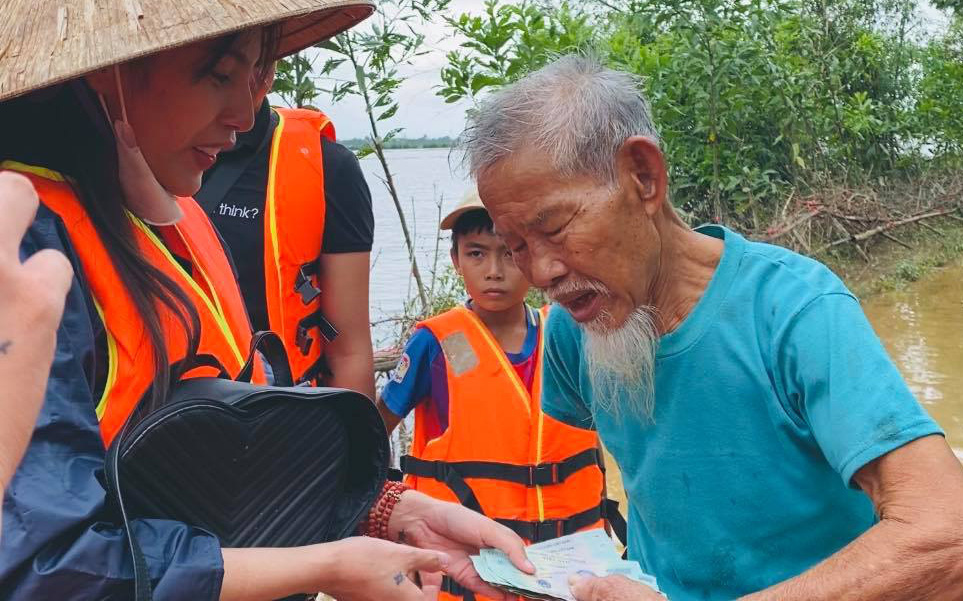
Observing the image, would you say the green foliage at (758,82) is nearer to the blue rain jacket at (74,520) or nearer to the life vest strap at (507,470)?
the life vest strap at (507,470)

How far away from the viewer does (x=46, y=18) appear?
5.26ft

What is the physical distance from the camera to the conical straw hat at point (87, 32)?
156 cm

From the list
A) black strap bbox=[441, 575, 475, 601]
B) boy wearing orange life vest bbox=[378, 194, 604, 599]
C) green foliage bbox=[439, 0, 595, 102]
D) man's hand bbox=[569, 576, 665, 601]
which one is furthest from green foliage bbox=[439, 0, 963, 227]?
man's hand bbox=[569, 576, 665, 601]

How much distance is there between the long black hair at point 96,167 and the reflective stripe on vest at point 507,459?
6.21ft

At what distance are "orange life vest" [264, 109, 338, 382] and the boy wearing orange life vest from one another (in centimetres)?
63

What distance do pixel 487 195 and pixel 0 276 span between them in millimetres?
1423

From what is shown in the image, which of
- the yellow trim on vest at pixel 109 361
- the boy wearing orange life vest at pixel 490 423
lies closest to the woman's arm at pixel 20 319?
the yellow trim on vest at pixel 109 361

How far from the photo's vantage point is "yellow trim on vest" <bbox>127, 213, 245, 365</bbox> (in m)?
1.86

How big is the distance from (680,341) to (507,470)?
1512mm

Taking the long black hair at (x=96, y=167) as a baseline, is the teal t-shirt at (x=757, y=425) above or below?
below

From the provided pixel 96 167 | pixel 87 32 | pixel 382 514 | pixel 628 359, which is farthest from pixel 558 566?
pixel 87 32

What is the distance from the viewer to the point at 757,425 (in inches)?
80.2

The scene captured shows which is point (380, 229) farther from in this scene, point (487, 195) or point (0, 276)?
point (0, 276)

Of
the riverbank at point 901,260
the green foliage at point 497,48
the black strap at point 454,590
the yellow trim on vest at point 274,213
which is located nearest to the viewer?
the yellow trim on vest at point 274,213
